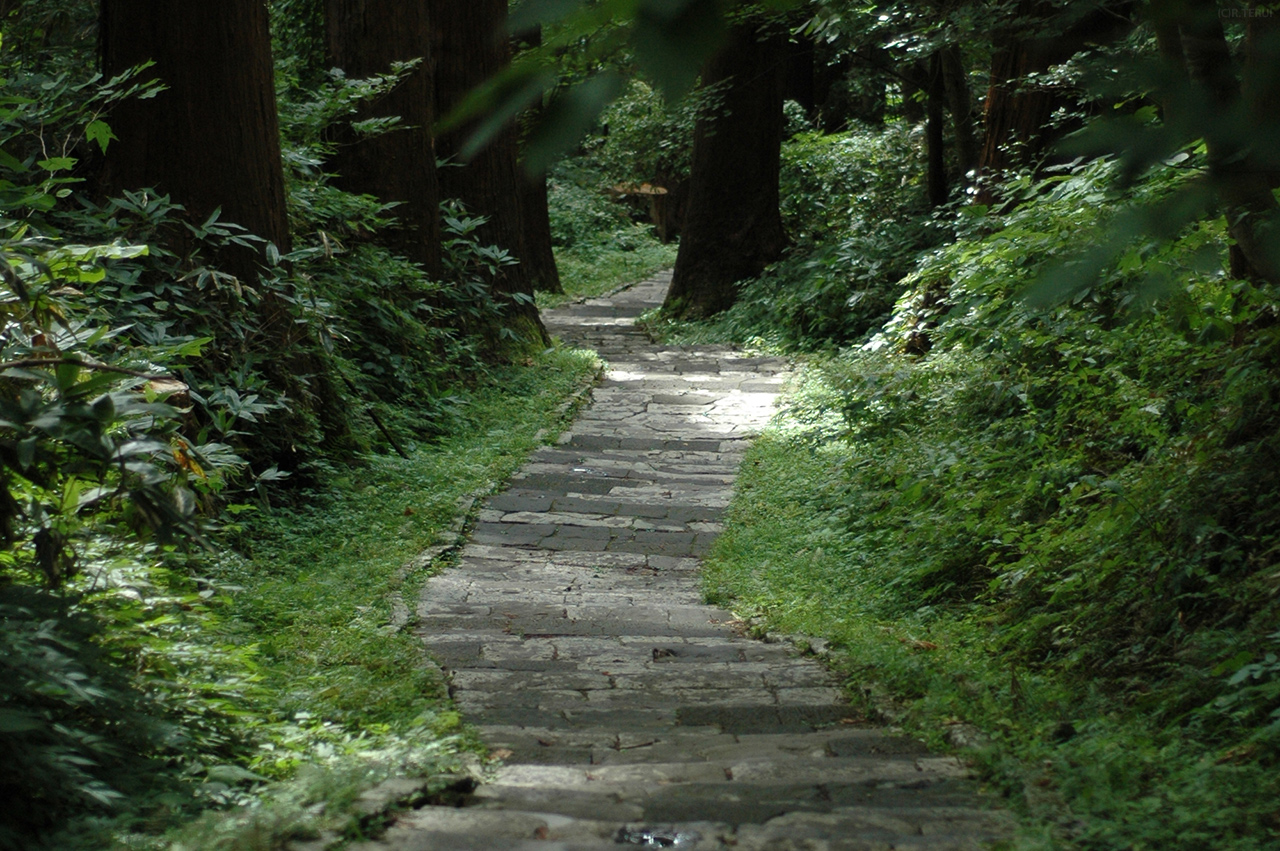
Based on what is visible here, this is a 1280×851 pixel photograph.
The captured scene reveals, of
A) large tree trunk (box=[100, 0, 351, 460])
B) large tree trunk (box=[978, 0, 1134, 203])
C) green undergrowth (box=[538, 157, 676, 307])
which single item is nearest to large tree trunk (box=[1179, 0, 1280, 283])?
large tree trunk (box=[100, 0, 351, 460])

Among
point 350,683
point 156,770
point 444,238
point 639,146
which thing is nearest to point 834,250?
point 444,238

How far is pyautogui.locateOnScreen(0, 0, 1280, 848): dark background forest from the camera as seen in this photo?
114 inches

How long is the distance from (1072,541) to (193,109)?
558 cm

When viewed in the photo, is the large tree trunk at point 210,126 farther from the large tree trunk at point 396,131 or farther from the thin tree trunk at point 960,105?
the thin tree trunk at point 960,105

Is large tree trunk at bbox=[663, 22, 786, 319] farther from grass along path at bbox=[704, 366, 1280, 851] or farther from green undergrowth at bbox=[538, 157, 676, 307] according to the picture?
grass along path at bbox=[704, 366, 1280, 851]

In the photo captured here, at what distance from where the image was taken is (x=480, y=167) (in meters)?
13.0

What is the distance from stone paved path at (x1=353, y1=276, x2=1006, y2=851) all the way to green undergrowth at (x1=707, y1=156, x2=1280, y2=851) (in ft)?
0.94

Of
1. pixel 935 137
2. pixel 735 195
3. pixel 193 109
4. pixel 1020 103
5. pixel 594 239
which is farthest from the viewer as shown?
pixel 594 239

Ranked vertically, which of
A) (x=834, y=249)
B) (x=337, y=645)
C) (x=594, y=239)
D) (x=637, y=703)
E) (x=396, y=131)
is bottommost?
(x=637, y=703)

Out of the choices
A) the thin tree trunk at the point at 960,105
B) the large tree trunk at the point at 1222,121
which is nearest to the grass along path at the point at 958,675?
the large tree trunk at the point at 1222,121

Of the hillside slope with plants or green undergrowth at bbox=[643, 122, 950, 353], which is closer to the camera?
the hillside slope with plants

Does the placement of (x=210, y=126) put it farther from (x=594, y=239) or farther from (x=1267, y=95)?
(x=594, y=239)

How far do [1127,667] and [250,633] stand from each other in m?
3.55

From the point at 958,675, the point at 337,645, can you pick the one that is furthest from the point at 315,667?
the point at 958,675
